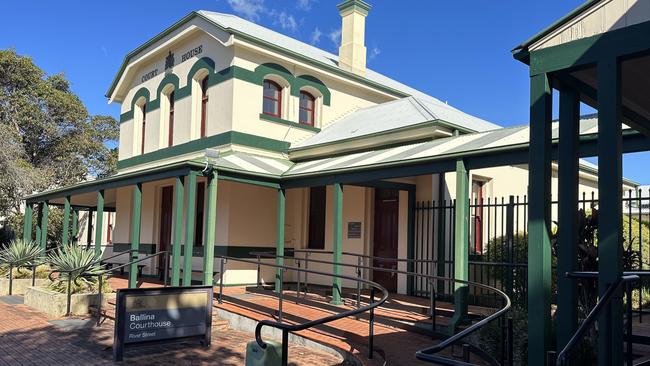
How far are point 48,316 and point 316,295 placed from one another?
17.6 feet

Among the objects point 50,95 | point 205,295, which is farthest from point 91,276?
point 50,95

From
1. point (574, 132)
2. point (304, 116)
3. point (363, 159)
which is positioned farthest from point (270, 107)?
point (574, 132)

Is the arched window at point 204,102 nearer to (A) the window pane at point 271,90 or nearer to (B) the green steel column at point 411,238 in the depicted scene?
(A) the window pane at point 271,90

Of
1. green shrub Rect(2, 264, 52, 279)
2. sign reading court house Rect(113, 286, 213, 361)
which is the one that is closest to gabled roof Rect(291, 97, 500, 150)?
sign reading court house Rect(113, 286, 213, 361)

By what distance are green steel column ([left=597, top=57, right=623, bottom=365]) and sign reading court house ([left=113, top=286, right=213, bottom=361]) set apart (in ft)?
19.0

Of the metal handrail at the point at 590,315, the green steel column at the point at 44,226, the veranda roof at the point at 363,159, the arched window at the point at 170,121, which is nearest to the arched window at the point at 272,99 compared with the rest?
the veranda roof at the point at 363,159

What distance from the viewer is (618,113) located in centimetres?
416

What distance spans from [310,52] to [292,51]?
2.93m

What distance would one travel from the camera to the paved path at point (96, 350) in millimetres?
7551

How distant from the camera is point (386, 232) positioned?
13.5m

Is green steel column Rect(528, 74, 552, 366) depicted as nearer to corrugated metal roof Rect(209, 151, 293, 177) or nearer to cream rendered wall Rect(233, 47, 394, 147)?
corrugated metal roof Rect(209, 151, 293, 177)

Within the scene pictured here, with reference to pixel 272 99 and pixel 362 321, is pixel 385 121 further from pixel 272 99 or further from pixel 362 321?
pixel 362 321

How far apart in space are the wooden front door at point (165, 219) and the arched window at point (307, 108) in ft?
15.3

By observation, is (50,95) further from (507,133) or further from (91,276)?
(507,133)
